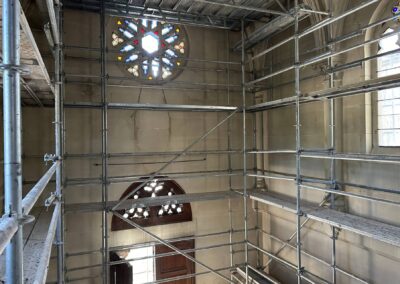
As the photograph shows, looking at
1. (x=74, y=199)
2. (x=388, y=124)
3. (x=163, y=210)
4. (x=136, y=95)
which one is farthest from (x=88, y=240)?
(x=388, y=124)

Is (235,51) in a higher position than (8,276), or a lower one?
higher

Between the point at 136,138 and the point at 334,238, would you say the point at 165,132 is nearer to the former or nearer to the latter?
the point at 136,138

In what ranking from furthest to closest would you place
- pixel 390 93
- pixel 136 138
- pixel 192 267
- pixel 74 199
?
1. pixel 192 267
2. pixel 136 138
3. pixel 74 199
4. pixel 390 93

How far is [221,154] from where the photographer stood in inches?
249

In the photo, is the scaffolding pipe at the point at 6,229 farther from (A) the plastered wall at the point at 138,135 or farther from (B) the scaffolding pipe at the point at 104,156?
(A) the plastered wall at the point at 138,135

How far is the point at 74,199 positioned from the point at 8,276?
427cm

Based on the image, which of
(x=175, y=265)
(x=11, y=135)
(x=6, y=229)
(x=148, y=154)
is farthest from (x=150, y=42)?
(x=6, y=229)

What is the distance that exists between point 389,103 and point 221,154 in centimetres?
324

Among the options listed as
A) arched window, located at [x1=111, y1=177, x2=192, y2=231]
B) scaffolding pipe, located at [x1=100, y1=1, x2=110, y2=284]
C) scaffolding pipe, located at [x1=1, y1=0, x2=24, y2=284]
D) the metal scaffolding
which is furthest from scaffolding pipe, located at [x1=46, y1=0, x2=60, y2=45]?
arched window, located at [x1=111, y1=177, x2=192, y2=231]

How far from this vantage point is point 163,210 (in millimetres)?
5906

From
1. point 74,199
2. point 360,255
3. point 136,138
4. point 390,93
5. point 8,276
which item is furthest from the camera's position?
point 136,138

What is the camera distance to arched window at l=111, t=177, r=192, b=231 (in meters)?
5.59

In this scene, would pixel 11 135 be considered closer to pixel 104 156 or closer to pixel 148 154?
pixel 104 156

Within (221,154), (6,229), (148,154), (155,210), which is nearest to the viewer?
(6,229)
